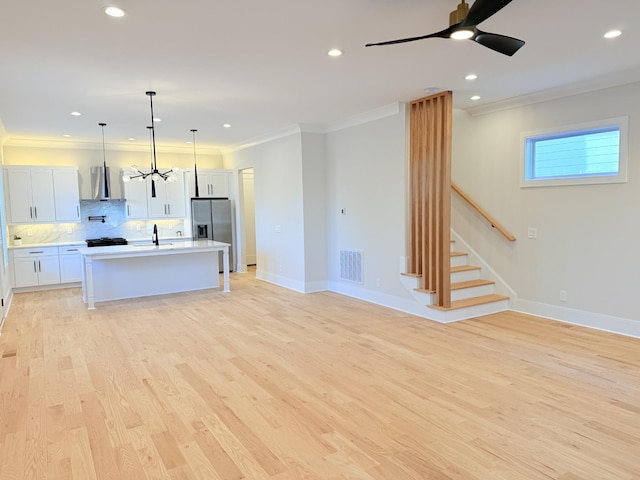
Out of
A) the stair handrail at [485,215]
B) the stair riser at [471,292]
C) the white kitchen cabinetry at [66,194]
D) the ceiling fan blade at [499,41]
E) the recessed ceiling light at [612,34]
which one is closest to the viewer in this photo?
the ceiling fan blade at [499,41]

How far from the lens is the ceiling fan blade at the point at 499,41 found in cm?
257

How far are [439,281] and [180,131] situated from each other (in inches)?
202

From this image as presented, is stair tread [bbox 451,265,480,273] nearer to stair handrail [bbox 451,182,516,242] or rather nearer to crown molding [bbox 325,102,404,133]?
stair handrail [bbox 451,182,516,242]

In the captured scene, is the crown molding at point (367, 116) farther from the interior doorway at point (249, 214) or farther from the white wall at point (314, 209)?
the interior doorway at point (249, 214)

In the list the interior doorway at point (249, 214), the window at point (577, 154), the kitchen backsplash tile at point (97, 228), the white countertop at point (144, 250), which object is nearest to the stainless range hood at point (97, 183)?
the kitchen backsplash tile at point (97, 228)

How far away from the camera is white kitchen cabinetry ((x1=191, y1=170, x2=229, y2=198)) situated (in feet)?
30.3

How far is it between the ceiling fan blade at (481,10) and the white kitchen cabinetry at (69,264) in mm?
7613

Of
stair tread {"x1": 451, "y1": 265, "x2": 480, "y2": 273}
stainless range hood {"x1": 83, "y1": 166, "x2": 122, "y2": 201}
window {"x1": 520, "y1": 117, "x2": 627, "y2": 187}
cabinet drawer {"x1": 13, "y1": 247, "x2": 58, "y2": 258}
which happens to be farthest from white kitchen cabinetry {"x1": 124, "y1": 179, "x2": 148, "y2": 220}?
window {"x1": 520, "y1": 117, "x2": 627, "y2": 187}

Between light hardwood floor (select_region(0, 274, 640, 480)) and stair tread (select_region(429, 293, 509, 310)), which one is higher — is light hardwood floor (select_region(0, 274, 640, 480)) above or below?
below

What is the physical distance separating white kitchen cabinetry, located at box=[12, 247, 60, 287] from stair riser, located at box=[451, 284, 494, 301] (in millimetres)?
6992

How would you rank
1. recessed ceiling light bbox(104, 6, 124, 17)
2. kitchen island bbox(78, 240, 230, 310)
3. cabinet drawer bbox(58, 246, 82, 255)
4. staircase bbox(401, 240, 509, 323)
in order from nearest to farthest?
recessed ceiling light bbox(104, 6, 124, 17) < staircase bbox(401, 240, 509, 323) < kitchen island bbox(78, 240, 230, 310) < cabinet drawer bbox(58, 246, 82, 255)

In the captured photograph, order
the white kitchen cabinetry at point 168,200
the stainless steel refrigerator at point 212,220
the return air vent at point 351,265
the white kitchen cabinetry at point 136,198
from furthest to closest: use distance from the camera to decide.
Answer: the stainless steel refrigerator at point 212,220
the white kitchen cabinetry at point 168,200
the white kitchen cabinetry at point 136,198
the return air vent at point 351,265

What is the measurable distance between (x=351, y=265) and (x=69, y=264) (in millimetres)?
5316

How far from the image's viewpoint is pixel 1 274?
571cm
